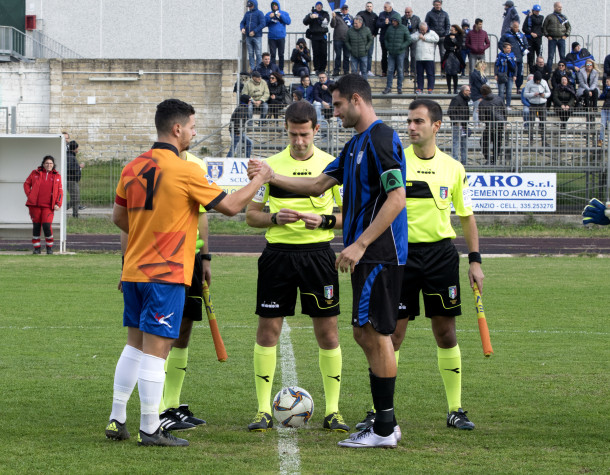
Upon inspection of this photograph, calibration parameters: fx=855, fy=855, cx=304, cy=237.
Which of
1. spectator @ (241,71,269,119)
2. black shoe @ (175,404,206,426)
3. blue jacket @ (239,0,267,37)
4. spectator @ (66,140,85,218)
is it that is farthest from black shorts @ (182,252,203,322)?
blue jacket @ (239,0,267,37)

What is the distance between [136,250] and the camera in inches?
220

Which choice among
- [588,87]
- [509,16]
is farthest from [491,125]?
[509,16]

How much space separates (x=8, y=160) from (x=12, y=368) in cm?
1399

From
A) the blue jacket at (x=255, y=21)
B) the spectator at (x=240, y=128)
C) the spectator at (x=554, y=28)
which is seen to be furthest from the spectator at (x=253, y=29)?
the spectator at (x=554, y=28)

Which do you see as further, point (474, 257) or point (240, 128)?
point (240, 128)

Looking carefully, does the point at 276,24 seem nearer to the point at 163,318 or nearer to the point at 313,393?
the point at 313,393

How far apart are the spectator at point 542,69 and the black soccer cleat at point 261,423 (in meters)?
22.3

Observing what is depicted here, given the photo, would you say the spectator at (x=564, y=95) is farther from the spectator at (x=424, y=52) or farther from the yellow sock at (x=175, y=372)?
the yellow sock at (x=175, y=372)

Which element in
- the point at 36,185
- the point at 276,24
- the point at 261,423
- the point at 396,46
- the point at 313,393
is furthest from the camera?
the point at 276,24

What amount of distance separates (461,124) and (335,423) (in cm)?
1936

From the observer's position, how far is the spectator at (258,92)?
25511 mm

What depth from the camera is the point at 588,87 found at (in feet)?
85.8

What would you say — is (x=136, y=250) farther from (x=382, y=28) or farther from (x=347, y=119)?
(x=382, y=28)

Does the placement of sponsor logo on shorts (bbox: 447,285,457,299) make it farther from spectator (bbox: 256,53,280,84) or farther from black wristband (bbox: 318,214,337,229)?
spectator (bbox: 256,53,280,84)
